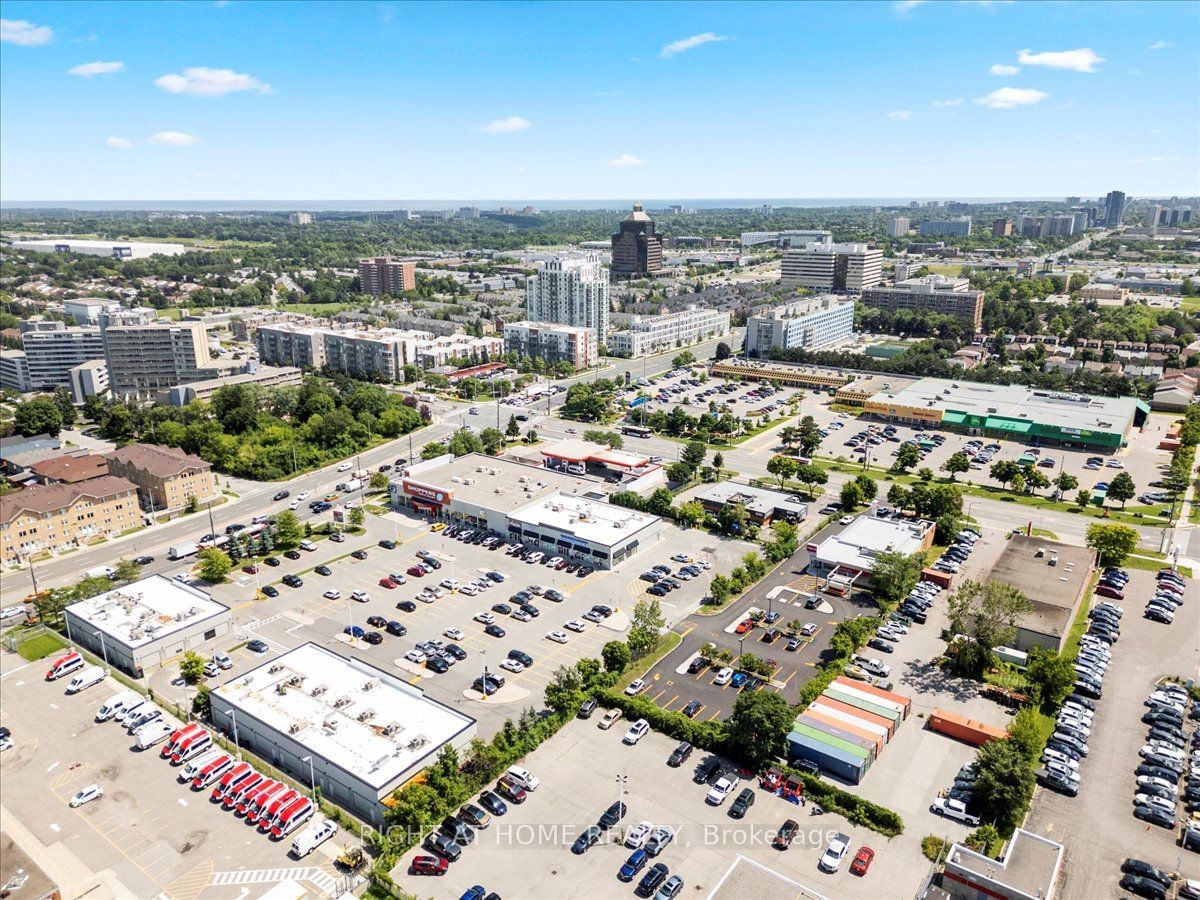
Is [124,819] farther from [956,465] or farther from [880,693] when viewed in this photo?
[956,465]

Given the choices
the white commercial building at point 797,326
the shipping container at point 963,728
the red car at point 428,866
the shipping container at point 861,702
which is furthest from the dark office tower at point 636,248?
the red car at point 428,866

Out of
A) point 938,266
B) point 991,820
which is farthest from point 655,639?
point 938,266

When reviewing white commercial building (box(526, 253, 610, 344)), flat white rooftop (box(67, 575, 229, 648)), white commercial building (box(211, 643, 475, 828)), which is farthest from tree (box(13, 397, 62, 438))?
white commercial building (box(526, 253, 610, 344))

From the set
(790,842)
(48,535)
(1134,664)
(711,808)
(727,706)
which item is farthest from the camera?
(48,535)

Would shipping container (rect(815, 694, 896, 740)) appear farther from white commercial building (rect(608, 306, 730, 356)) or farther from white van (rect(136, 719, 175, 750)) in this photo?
white commercial building (rect(608, 306, 730, 356))

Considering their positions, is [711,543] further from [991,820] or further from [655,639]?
[991,820]

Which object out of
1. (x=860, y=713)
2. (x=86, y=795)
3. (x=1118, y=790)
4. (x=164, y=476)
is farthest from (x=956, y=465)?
(x=164, y=476)
